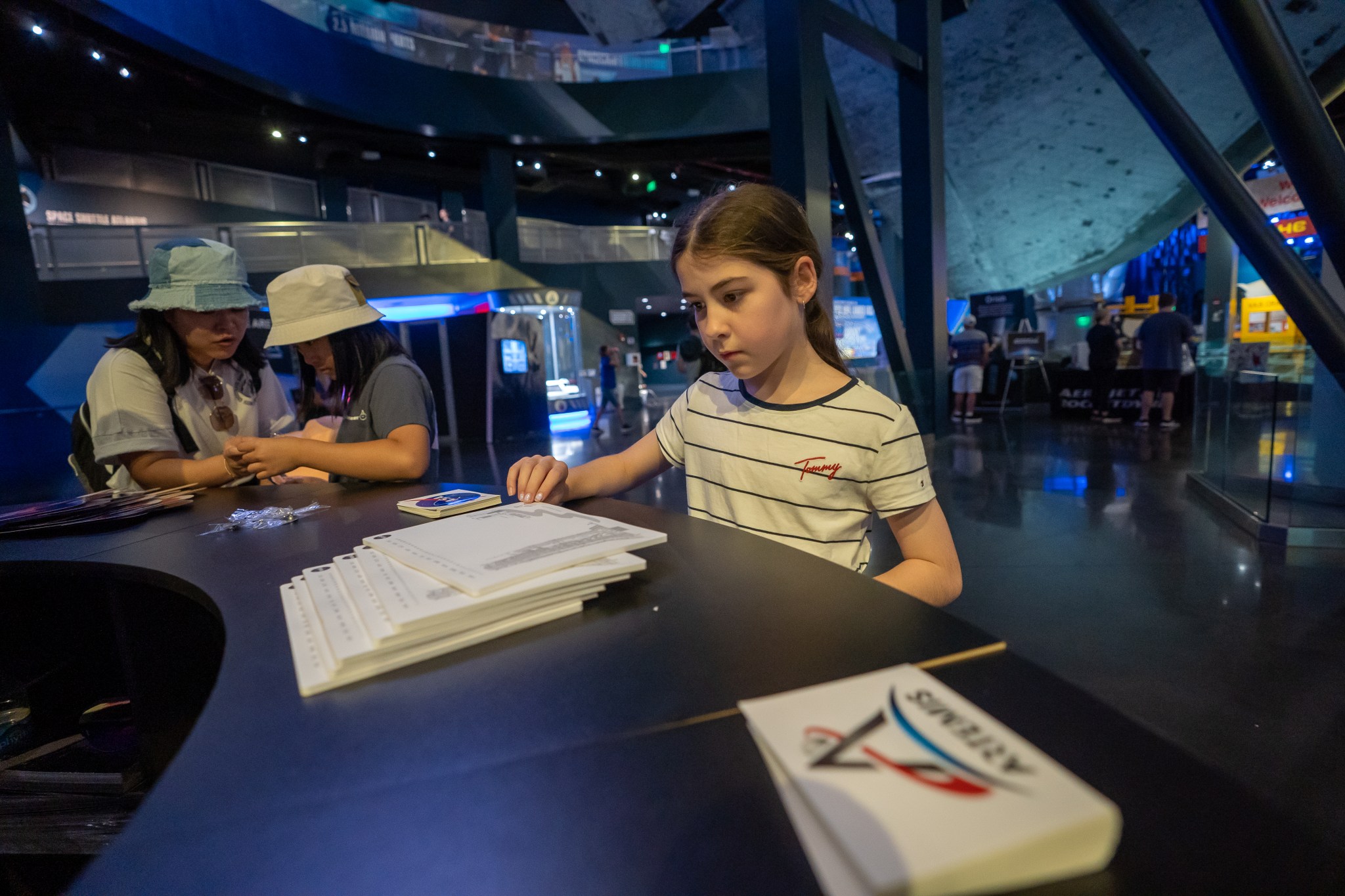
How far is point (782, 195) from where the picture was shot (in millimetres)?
1269

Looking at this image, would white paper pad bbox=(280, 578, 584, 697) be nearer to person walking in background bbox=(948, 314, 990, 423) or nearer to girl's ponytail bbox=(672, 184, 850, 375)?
girl's ponytail bbox=(672, 184, 850, 375)

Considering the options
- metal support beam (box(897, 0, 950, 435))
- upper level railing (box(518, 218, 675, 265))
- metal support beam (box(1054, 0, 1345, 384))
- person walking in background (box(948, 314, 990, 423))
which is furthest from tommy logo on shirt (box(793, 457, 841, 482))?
upper level railing (box(518, 218, 675, 265))

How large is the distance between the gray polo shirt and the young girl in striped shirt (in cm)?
58

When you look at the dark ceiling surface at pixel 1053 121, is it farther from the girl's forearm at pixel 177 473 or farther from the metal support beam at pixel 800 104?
the girl's forearm at pixel 177 473

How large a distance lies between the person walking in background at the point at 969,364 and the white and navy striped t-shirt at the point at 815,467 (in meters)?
8.71

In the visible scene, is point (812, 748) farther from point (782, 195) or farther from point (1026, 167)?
point (1026, 167)

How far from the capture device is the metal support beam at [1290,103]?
2809mm

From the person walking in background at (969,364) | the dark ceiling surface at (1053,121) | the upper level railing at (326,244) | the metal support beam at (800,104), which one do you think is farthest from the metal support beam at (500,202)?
the metal support beam at (800,104)

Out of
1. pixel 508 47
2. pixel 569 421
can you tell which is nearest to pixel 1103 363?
pixel 569 421

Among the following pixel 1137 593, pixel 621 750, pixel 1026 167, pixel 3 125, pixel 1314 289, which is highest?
pixel 3 125

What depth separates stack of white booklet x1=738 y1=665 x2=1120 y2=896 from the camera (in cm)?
30

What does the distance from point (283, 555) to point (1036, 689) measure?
3.56 ft

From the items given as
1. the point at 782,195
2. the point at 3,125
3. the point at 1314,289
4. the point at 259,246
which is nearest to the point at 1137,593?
the point at 1314,289

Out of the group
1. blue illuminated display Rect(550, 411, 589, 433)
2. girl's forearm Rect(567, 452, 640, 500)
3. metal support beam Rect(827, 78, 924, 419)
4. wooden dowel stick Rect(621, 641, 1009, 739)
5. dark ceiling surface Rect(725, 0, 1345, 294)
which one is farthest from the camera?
blue illuminated display Rect(550, 411, 589, 433)
